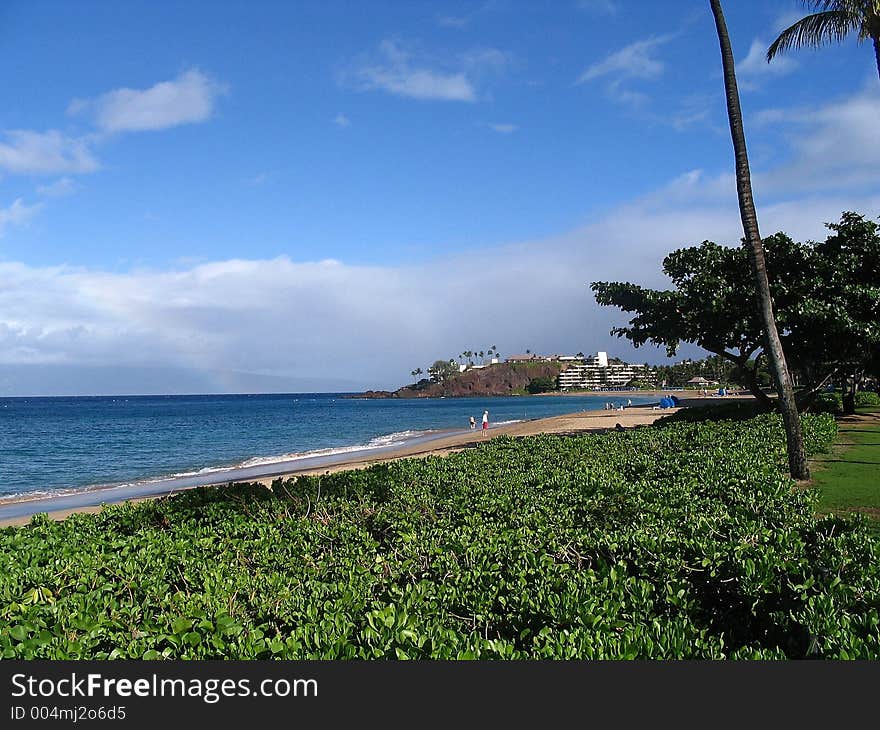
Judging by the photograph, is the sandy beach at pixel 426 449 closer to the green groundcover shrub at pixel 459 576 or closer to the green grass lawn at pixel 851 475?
the green groundcover shrub at pixel 459 576

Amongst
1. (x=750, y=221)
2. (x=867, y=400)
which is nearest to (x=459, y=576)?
(x=750, y=221)

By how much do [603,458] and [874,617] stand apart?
6.91 metres

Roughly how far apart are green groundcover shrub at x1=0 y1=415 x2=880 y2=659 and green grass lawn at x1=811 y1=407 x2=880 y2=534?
2581 mm

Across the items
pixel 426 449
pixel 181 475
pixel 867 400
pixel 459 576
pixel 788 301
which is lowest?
pixel 181 475

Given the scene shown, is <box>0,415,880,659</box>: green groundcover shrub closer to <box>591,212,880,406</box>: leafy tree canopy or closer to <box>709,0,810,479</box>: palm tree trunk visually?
<box>709,0,810,479</box>: palm tree trunk

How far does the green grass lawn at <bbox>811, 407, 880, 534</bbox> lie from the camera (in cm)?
938

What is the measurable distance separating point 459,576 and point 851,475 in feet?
35.3

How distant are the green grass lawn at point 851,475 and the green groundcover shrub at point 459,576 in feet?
8.47

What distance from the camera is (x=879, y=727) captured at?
2.37 metres

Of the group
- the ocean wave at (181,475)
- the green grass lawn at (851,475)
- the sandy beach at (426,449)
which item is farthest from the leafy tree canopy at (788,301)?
the ocean wave at (181,475)

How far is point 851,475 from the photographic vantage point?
39.2 feet

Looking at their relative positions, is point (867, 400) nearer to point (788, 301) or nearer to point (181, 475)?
point (788, 301)

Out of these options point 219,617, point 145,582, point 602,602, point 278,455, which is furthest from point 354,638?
point 278,455

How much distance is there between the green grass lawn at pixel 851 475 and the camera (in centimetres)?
938
